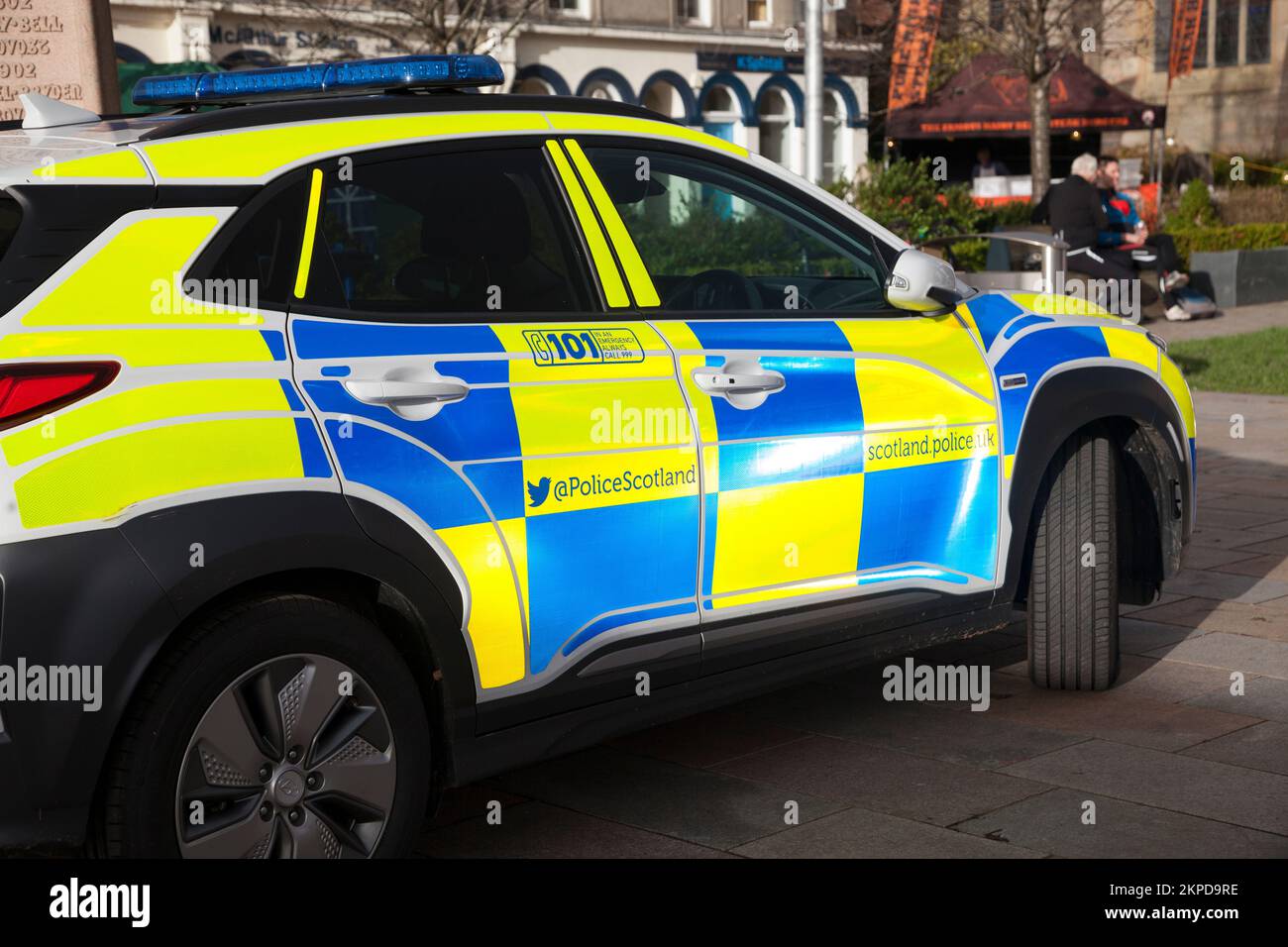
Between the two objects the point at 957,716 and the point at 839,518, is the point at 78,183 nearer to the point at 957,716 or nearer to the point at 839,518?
the point at 839,518

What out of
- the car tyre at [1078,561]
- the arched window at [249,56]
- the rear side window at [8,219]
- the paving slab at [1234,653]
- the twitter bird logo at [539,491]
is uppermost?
the arched window at [249,56]

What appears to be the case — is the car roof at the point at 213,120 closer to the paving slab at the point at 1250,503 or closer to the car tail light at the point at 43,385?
the car tail light at the point at 43,385

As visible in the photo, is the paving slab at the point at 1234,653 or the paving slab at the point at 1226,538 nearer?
the paving slab at the point at 1234,653

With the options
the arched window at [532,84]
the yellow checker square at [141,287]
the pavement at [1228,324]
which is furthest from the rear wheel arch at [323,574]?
the arched window at [532,84]

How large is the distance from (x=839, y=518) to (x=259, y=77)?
5.84 ft

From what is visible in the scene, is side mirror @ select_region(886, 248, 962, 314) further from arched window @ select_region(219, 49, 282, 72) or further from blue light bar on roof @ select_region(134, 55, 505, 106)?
arched window @ select_region(219, 49, 282, 72)

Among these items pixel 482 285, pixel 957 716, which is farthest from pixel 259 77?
pixel 957 716

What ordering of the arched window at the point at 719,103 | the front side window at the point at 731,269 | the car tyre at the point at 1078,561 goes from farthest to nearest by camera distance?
the arched window at the point at 719,103 → the car tyre at the point at 1078,561 → the front side window at the point at 731,269

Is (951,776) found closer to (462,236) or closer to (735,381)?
(735,381)

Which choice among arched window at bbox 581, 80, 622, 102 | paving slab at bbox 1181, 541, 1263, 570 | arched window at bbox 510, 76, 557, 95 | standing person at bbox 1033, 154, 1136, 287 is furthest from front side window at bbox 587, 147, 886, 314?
arched window at bbox 581, 80, 622, 102

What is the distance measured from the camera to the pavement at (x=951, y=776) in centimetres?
397

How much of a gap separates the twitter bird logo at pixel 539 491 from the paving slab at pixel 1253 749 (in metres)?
2.13

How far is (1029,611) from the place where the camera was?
5.08 metres

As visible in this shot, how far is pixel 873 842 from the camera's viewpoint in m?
3.96
